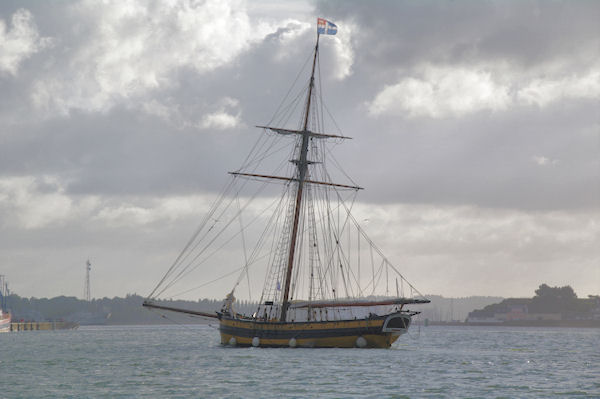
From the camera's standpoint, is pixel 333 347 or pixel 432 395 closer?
pixel 432 395

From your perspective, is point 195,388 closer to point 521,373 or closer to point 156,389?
point 156,389

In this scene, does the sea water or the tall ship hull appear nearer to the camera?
the sea water

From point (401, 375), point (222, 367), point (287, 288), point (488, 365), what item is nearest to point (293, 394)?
point (401, 375)

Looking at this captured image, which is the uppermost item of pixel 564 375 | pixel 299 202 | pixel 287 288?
pixel 299 202

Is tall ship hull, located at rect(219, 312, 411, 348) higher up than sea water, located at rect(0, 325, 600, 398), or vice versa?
tall ship hull, located at rect(219, 312, 411, 348)

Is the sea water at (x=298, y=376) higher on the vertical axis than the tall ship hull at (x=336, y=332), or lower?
lower

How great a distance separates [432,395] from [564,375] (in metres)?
19.2

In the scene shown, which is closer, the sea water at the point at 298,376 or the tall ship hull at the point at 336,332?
the sea water at the point at 298,376

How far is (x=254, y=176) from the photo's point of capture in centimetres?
8225

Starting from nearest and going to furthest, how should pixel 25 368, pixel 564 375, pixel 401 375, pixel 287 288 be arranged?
pixel 401 375, pixel 564 375, pixel 25 368, pixel 287 288

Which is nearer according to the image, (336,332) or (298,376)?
(298,376)

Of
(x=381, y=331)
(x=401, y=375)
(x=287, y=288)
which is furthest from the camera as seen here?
(x=287, y=288)

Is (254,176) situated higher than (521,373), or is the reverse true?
(254,176)

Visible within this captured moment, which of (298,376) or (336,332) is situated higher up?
(336,332)
